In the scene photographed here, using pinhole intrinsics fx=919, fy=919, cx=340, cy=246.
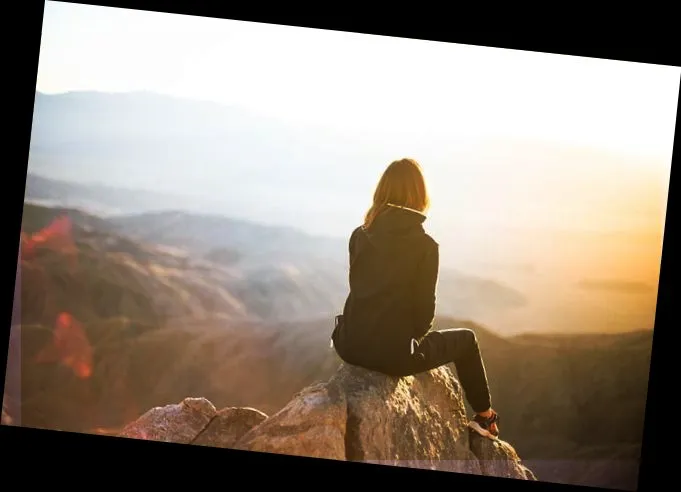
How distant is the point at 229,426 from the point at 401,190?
1.40m

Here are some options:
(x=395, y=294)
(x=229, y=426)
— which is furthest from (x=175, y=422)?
(x=395, y=294)

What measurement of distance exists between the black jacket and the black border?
1.82ft

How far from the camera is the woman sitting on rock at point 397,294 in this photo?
13.7ft

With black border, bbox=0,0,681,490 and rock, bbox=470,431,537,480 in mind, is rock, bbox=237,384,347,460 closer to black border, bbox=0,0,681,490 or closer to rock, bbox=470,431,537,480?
black border, bbox=0,0,681,490

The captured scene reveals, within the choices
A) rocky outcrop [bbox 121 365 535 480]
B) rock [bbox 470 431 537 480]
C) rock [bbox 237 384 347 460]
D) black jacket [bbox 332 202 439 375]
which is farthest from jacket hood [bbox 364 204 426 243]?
rock [bbox 470 431 537 480]

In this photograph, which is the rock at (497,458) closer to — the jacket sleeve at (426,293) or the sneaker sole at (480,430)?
the sneaker sole at (480,430)

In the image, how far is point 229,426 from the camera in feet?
14.5

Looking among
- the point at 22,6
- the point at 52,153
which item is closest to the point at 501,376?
the point at 52,153

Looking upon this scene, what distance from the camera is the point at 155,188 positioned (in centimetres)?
453

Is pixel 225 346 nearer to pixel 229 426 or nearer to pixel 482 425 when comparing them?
pixel 229 426

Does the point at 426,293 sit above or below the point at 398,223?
below

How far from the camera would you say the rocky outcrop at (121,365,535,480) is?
4.11 metres

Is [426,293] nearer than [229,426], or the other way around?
[426,293]

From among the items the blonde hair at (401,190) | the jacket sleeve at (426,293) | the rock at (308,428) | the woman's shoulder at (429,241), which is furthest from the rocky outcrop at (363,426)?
the blonde hair at (401,190)
